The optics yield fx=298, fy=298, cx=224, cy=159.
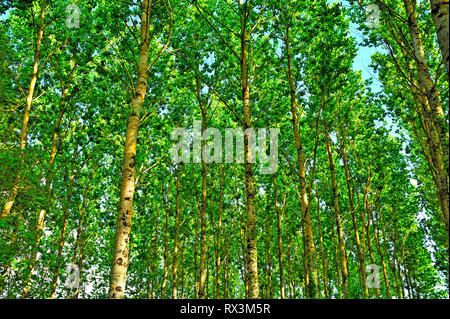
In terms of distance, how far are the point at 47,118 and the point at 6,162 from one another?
303 inches

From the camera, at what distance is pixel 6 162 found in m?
6.20

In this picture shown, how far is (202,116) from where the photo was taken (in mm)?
16031

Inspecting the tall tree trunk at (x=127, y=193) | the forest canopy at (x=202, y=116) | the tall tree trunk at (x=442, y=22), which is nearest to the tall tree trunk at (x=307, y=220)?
the forest canopy at (x=202, y=116)

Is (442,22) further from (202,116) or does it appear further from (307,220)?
(202,116)

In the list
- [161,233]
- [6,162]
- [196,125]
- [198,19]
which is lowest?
[6,162]

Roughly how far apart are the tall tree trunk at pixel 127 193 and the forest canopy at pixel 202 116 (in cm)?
3

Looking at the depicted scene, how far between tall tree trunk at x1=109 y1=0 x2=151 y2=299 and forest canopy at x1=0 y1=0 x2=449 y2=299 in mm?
32

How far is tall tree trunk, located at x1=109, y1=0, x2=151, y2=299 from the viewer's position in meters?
6.17

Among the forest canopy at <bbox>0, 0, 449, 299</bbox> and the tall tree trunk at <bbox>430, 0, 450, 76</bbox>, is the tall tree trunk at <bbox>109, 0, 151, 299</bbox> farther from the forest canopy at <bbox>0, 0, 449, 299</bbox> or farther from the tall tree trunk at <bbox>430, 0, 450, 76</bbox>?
the tall tree trunk at <bbox>430, 0, 450, 76</bbox>

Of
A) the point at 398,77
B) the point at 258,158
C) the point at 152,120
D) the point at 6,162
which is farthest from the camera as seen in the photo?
the point at 258,158

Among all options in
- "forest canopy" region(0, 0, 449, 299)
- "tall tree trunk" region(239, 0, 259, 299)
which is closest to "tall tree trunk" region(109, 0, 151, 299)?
"forest canopy" region(0, 0, 449, 299)

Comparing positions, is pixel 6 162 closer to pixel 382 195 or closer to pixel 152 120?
pixel 152 120

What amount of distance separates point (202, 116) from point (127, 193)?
9.66 meters
